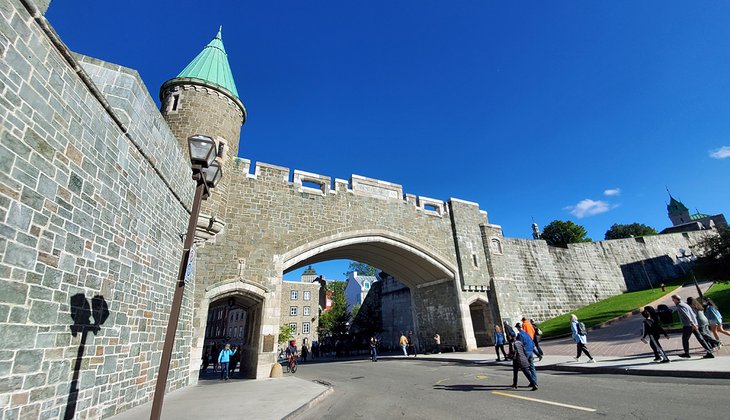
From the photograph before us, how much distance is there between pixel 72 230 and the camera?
520 cm

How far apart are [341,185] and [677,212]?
114 meters

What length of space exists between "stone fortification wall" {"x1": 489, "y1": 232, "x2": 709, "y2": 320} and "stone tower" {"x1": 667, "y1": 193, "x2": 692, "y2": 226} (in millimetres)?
76161

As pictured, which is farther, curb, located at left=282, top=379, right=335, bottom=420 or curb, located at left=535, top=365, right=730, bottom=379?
curb, located at left=535, top=365, right=730, bottom=379

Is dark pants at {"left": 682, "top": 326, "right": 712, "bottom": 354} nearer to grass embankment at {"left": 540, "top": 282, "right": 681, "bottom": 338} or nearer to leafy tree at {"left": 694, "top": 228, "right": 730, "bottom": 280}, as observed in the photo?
grass embankment at {"left": 540, "top": 282, "right": 681, "bottom": 338}

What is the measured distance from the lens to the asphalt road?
4.64m

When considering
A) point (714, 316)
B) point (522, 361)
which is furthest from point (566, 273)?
point (522, 361)

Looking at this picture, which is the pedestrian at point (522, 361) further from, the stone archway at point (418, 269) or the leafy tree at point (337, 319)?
the leafy tree at point (337, 319)

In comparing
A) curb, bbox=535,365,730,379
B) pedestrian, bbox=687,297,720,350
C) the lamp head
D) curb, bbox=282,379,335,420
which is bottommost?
curb, bbox=282,379,335,420

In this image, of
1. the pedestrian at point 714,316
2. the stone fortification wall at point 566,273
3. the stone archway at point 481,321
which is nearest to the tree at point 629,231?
the stone fortification wall at point 566,273

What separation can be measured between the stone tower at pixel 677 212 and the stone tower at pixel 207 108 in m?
117

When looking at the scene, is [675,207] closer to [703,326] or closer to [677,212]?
[677,212]

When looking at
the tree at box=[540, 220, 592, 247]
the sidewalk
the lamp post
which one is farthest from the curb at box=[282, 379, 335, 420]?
the tree at box=[540, 220, 592, 247]

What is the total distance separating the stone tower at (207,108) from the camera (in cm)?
1274

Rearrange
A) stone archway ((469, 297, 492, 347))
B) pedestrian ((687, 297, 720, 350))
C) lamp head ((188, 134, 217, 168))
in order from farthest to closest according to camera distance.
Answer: stone archway ((469, 297, 492, 347)) < pedestrian ((687, 297, 720, 350)) < lamp head ((188, 134, 217, 168))
